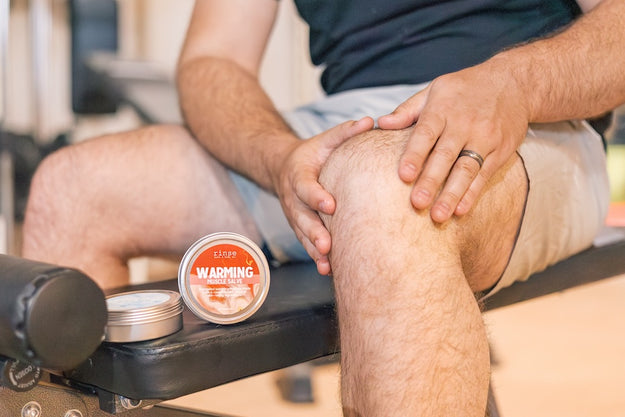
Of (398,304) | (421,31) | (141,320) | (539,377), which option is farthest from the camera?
(539,377)

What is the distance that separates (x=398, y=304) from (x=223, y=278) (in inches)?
9.8

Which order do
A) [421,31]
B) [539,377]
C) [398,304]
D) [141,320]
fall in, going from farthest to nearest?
[539,377] < [421,31] < [141,320] < [398,304]

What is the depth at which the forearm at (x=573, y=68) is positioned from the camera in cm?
75

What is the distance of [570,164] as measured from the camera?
2.77 ft

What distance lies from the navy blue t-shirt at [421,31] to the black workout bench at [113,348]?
1.14ft

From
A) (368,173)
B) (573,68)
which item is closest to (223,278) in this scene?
(368,173)

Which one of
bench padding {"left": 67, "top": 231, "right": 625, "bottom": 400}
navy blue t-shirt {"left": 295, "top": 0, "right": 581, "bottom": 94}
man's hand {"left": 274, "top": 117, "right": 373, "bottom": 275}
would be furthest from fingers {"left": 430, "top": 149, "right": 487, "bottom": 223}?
navy blue t-shirt {"left": 295, "top": 0, "right": 581, "bottom": 94}

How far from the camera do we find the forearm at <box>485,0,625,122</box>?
2.46 ft

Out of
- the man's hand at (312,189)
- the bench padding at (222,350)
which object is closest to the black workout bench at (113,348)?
the bench padding at (222,350)

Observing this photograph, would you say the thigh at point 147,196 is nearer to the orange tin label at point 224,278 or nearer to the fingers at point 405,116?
the orange tin label at point 224,278

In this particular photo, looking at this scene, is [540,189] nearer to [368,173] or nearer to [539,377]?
[368,173]

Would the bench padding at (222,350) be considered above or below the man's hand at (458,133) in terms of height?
below

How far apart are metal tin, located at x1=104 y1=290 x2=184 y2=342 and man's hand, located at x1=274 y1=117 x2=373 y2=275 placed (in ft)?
0.53

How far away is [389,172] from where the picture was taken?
62 cm
